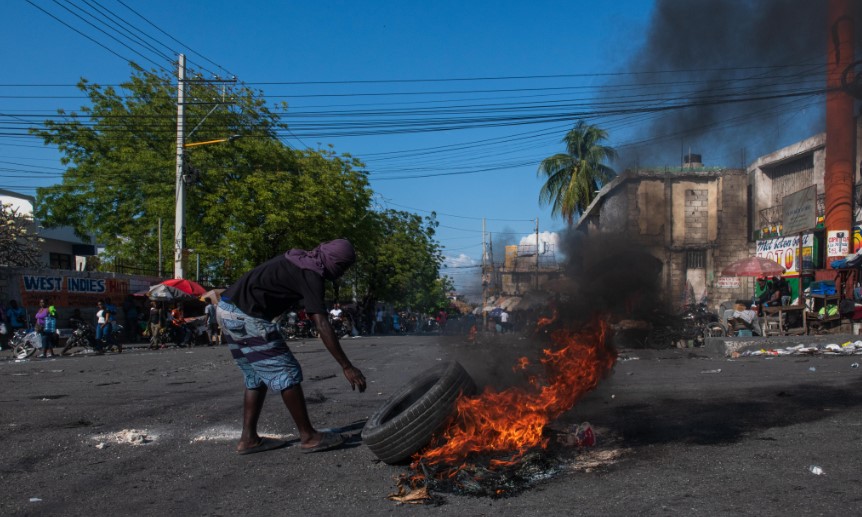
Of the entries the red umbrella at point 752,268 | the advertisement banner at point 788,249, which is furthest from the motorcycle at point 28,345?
the advertisement banner at point 788,249

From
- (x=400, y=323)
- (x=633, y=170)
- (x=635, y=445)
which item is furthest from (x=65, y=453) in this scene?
(x=400, y=323)

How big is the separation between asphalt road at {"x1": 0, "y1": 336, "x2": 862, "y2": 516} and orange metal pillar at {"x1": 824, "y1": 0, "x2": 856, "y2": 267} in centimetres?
394

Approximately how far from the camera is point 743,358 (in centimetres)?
1353

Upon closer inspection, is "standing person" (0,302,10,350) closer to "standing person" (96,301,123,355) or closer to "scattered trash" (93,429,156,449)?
"standing person" (96,301,123,355)

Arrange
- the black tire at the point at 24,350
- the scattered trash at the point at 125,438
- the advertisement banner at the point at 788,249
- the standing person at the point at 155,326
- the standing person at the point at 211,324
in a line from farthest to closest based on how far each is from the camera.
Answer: the advertisement banner at the point at 788,249 → the standing person at the point at 211,324 → the standing person at the point at 155,326 → the black tire at the point at 24,350 → the scattered trash at the point at 125,438

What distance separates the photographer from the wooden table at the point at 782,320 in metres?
16.6

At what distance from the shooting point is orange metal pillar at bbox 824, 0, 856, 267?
25.5 ft

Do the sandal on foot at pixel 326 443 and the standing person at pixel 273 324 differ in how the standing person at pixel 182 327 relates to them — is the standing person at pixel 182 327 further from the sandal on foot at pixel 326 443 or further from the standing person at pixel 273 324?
the sandal on foot at pixel 326 443

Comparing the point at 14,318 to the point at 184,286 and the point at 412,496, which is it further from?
the point at 412,496

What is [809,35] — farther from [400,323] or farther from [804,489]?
[400,323]

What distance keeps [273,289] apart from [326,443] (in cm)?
121

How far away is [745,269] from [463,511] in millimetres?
17076

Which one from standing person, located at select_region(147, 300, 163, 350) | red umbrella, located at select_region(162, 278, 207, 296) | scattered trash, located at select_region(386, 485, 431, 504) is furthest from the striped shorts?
red umbrella, located at select_region(162, 278, 207, 296)

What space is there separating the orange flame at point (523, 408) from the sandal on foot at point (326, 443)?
32.9 inches
